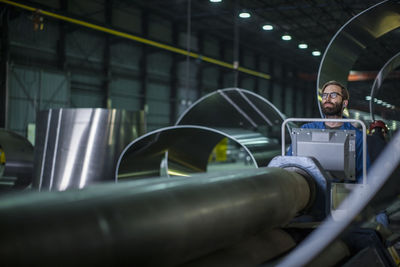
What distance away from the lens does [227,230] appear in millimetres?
1424

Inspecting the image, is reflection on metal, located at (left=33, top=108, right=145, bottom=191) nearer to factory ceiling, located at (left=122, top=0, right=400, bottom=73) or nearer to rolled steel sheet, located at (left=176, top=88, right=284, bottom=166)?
rolled steel sheet, located at (left=176, top=88, right=284, bottom=166)

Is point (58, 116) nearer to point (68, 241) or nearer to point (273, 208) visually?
point (273, 208)

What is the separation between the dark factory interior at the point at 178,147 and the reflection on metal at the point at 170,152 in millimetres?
25

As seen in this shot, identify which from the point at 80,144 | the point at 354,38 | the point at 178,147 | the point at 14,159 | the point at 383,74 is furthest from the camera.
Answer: the point at 14,159

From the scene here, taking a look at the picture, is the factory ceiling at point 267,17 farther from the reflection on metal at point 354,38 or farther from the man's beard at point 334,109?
the man's beard at point 334,109

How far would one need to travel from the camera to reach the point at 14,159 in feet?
23.0

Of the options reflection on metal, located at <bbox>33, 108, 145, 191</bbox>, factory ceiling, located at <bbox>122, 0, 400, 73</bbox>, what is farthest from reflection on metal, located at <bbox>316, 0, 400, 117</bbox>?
factory ceiling, located at <bbox>122, 0, 400, 73</bbox>

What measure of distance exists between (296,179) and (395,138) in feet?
3.11

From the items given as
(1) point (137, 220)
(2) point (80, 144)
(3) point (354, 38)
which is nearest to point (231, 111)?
(3) point (354, 38)

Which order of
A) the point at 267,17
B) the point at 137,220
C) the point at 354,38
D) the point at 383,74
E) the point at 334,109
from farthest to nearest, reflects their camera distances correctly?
the point at 267,17, the point at 383,74, the point at 354,38, the point at 334,109, the point at 137,220

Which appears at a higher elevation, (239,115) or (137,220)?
(239,115)

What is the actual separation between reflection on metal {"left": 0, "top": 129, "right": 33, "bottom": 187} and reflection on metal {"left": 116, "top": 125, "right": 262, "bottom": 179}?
2.66 m

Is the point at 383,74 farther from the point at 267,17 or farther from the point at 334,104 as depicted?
the point at 267,17

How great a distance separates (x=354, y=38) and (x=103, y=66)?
10316mm
